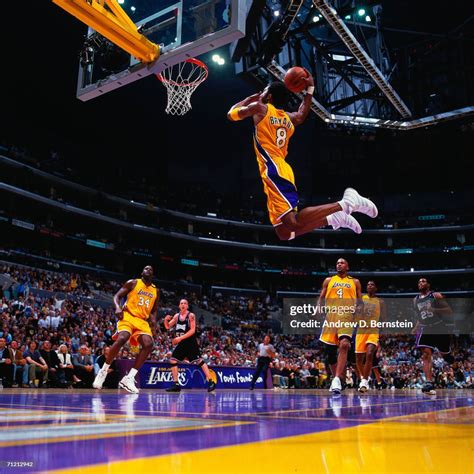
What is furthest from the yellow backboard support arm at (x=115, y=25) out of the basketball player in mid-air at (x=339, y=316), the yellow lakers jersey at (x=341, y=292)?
the yellow lakers jersey at (x=341, y=292)

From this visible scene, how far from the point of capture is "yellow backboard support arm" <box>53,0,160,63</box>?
7.19 m

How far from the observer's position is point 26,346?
12.4 m

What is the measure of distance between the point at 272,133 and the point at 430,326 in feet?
15.7

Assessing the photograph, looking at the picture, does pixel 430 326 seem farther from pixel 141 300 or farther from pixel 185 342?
pixel 141 300

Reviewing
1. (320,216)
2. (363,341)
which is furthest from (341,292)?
(320,216)

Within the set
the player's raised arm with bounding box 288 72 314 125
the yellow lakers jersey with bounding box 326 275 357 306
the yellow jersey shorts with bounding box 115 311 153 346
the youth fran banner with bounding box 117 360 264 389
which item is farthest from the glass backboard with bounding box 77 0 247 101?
the youth fran banner with bounding box 117 360 264 389

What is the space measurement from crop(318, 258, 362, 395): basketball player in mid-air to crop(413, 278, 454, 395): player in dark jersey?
110 centimetres

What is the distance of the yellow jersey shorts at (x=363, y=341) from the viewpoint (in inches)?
358

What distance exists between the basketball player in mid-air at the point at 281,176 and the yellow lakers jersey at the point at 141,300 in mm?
2938

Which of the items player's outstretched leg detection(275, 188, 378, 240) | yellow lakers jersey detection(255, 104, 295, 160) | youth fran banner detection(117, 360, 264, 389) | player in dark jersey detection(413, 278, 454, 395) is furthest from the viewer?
youth fran banner detection(117, 360, 264, 389)

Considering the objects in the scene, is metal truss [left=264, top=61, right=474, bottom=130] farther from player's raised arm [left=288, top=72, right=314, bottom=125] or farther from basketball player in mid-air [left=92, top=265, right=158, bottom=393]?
player's raised arm [left=288, top=72, right=314, bottom=125]

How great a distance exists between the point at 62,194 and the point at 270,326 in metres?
16.9

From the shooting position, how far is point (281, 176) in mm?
5148

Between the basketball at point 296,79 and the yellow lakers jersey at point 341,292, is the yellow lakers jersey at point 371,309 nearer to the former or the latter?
the yellow lakers jersey at point 341,292
